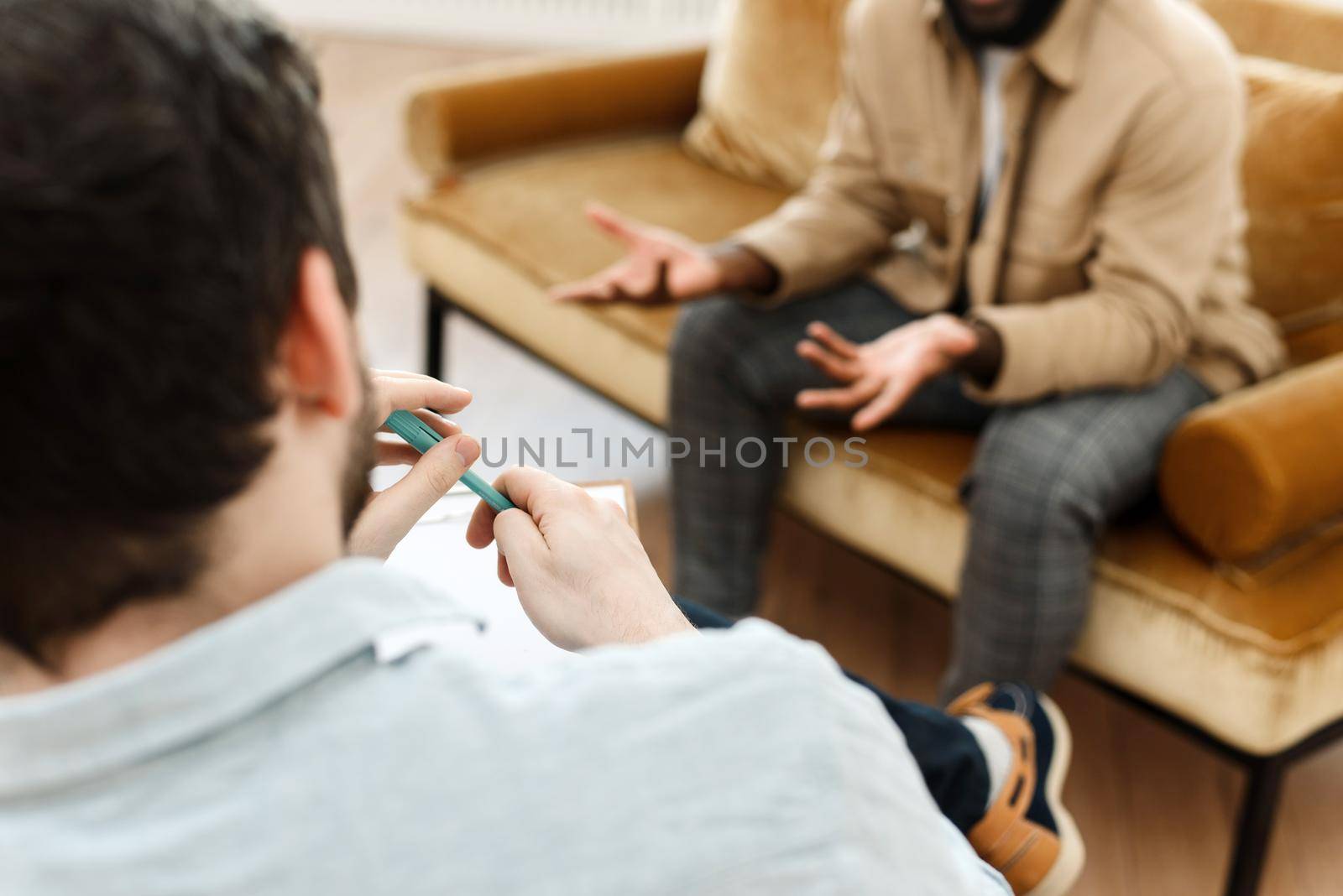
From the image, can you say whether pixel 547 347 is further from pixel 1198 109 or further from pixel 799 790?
pixel 799 790

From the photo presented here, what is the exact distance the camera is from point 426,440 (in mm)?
875

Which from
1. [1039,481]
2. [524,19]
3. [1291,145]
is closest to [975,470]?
[1039,481]

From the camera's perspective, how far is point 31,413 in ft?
1.45

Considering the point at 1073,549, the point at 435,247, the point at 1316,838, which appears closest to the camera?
the point at 1073,549

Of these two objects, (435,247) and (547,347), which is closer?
(547,347)

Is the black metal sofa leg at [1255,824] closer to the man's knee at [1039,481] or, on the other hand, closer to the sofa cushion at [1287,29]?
the man's knee at [1039,481]

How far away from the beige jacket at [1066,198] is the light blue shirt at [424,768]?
1.02 meters

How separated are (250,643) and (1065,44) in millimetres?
1285

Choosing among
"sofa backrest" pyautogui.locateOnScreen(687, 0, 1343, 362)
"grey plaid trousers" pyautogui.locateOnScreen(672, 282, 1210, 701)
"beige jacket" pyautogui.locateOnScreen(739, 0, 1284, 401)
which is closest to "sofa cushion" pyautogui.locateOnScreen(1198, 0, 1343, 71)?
"sofa backrest" pyautogui.locateOnScreen(687, 0, 1343, 362)

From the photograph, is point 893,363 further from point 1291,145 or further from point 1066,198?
point 1291,145

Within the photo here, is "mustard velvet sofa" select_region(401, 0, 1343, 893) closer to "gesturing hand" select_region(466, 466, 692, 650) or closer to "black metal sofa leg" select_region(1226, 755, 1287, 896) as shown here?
"black metal sofa leg" select_region(1226, 755, 1287, 896)

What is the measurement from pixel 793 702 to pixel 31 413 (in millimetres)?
282

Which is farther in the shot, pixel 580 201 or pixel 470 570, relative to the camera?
pixel 580 201

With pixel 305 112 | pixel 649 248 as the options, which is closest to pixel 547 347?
pixel 649 248
